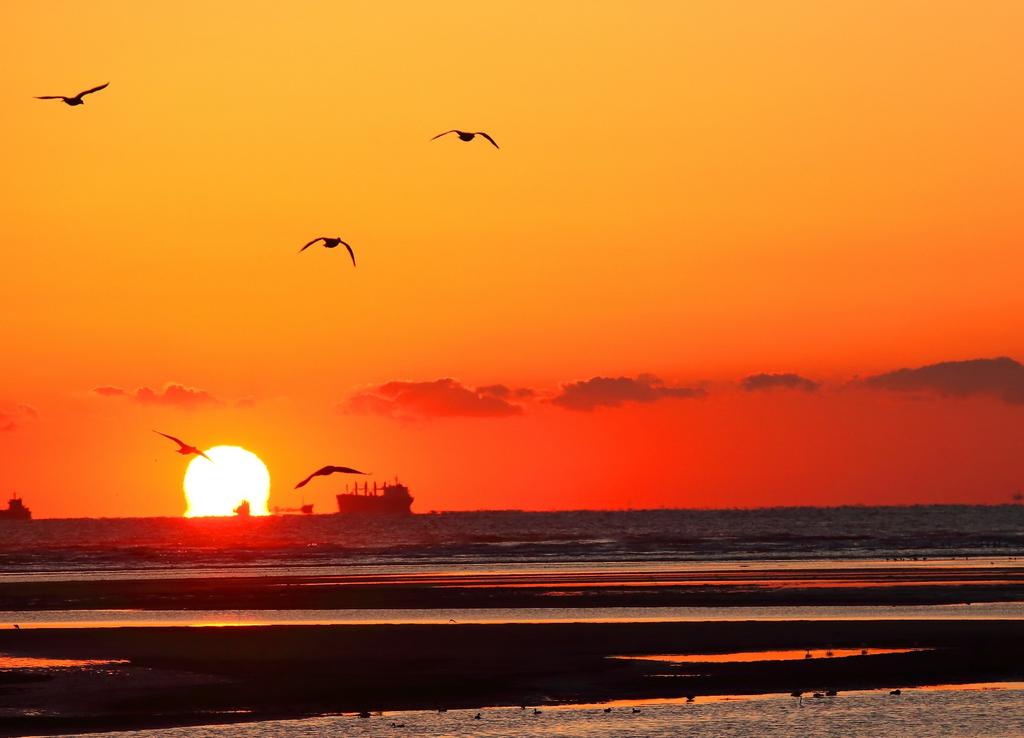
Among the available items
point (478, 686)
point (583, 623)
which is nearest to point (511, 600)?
point (583, 623)

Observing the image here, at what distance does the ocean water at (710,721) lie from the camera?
3077 cm

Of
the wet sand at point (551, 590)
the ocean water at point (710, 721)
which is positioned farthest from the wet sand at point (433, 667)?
the wet sand at point (551, 590)

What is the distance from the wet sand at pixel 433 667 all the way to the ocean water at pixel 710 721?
4.78 feet

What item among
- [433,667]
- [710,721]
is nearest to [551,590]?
[433,667]

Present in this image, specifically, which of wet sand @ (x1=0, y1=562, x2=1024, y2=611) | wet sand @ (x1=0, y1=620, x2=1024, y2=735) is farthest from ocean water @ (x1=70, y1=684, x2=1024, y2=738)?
wet sand @ (x1=0, y1=562, x2=1024, y2=611)

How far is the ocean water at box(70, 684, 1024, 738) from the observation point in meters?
30.8

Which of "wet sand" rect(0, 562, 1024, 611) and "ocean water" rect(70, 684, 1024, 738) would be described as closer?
"ocean water" rect(70, 684, 1024, 738)

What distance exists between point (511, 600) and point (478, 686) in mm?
25795

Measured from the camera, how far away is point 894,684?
36.5 metres

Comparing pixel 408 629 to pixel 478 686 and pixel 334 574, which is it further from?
pixel 334 574

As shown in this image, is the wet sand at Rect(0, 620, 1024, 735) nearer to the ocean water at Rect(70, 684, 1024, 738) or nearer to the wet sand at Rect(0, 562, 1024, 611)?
the ocean water at Rect(70, 684, 1024, 738)

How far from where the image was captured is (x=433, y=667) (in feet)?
134

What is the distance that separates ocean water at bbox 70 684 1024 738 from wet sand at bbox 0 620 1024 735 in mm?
1458

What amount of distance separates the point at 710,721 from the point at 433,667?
11.0 m
